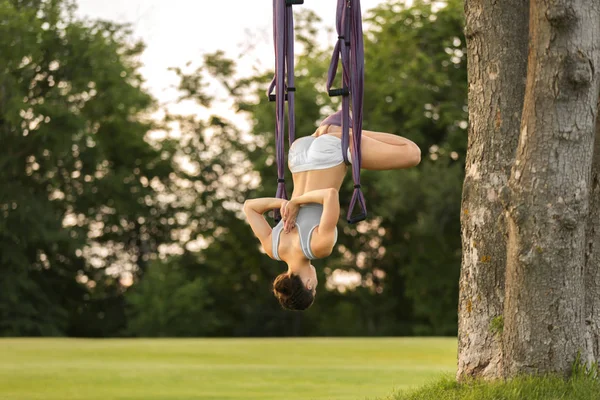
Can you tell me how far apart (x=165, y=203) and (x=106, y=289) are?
3404mm

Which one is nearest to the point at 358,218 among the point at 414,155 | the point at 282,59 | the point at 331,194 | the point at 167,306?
the point at 331,194

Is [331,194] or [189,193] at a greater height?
[331,194]

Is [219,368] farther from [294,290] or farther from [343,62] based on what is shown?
[343,62]

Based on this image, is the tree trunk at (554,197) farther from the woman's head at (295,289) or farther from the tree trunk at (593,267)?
the woman's head at (295,289)

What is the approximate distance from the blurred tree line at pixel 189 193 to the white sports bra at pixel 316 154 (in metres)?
21.3

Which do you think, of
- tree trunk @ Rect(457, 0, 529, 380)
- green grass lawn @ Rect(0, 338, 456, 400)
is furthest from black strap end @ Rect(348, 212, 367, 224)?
green grass lawn @ Rect(0, 338, 456, 400)

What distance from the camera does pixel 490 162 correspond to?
21.1 ft

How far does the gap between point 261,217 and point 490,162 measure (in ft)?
5.41

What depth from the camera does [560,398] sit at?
5.61 meters

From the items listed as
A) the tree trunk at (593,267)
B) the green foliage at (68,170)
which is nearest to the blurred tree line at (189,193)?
the green foliage at (68,170)

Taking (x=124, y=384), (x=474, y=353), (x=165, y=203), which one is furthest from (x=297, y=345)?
(x=165, y=203)

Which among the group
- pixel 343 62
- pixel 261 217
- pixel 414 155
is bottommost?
pixel 261 217

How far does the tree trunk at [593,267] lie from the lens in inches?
242

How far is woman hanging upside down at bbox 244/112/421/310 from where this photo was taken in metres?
5.53
